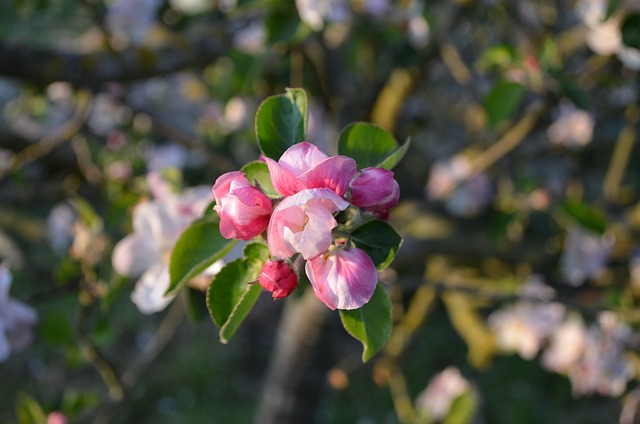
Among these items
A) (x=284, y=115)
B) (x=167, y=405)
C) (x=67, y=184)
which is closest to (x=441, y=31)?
(x=67, y=184)

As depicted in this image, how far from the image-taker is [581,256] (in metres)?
1.66

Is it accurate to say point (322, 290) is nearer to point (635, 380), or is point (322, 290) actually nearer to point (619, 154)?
point (635, 380)

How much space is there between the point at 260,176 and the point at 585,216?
913 mm

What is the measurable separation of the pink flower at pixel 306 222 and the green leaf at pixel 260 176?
0.25 ft

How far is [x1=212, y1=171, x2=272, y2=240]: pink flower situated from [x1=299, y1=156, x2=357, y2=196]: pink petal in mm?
45

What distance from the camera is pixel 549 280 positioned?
188 centimetres

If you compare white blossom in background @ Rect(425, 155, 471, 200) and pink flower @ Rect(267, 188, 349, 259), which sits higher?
pink flower @ Rect(267, 188, 349, 259)

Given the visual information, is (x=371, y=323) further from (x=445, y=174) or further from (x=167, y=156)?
(x=445, y=174)

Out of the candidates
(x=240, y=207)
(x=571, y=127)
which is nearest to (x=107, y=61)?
(x=240, y=207)

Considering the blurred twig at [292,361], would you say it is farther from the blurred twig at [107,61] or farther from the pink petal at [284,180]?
the pink petal at [284,180]

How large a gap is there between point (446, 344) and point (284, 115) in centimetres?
391

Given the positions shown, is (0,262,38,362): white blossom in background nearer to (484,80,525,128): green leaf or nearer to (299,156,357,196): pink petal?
(299,156,357,196): pink petal

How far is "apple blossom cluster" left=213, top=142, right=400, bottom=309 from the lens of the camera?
20.8 inches

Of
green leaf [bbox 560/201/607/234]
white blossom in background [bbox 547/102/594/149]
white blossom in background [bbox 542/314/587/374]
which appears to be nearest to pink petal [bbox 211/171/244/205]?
green leaf [bbox 560/201/607/234]
